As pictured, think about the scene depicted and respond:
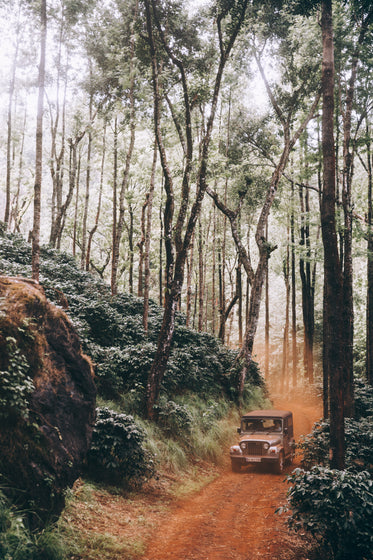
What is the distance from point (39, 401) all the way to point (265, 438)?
8558 mm

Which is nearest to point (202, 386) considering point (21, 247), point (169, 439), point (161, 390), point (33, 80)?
point (161, 390)

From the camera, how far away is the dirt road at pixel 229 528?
641 cm

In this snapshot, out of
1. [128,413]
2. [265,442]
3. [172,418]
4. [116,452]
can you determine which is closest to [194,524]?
[116,452]

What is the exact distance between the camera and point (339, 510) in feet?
18.3

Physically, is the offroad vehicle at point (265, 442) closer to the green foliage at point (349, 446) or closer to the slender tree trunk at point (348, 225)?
the green foliage at point (349, 446)

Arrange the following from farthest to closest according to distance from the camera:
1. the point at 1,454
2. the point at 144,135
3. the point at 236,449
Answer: the point at 144,135, the point at 236,449, the point at 1,454

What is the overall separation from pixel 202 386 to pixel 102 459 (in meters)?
7.72

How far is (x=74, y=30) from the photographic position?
19812 millimetres

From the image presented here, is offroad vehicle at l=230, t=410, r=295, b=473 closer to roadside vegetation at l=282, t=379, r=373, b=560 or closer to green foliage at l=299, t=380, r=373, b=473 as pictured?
green foliage at l=299, t=380, r=373, b=473

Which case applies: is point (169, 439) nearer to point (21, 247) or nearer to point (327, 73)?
point (327, 73)

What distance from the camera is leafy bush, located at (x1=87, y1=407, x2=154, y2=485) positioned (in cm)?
797

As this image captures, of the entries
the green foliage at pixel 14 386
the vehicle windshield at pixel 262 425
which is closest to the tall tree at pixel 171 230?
the vehicle windshield at pixel 262 425

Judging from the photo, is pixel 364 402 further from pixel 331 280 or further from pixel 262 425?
pixel 331 280

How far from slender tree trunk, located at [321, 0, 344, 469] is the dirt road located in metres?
1.77
